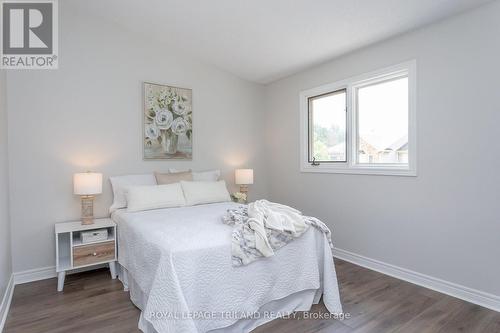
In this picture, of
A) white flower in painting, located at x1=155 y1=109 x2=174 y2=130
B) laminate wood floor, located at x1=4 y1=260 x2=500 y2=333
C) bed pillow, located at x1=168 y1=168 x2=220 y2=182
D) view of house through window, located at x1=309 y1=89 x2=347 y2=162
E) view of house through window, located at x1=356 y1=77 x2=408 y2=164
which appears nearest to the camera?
laminate wood floor, located at x1=4 y1=260 x2=500 y2=333

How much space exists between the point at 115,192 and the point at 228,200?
52.2 inches

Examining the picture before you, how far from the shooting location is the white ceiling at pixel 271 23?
2514mm

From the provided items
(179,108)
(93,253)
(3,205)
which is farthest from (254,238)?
(179,108)

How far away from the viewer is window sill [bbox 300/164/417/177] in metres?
2.82

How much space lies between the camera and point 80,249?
2.70 metres

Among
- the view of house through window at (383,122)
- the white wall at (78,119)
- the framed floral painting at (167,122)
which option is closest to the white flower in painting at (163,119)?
the framed floral painting at (167,122)

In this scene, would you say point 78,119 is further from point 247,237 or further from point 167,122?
point 247,237

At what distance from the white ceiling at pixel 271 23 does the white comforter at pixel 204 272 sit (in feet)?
6.60

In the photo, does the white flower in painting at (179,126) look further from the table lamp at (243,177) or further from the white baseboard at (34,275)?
the white baseboard at (34,275)

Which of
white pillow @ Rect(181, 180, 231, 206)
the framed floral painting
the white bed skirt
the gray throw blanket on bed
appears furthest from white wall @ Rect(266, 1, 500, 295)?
the framed floral painting

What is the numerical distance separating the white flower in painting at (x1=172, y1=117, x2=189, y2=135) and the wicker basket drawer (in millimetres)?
1622

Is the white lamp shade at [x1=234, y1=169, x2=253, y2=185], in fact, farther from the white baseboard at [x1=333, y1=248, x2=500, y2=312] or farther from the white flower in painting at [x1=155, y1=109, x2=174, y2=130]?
the white baseboard at [x1=333, y1=248, x2=500, y2=312]

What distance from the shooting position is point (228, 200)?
11.8 feet

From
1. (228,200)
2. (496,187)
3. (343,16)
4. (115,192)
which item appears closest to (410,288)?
(496,187)
